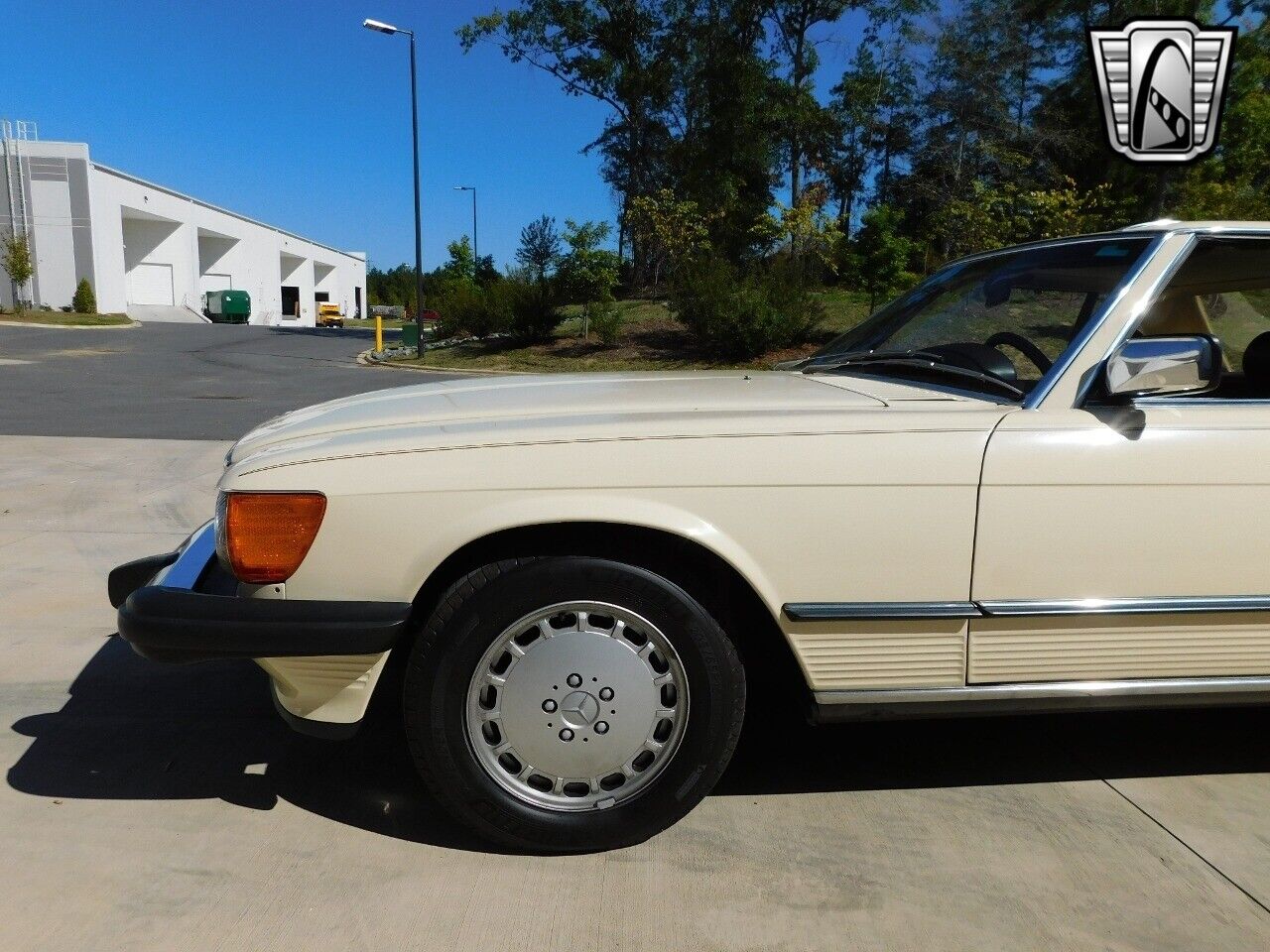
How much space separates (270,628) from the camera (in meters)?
2.23

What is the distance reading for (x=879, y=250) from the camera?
23.0m

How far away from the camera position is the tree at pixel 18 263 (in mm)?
41131

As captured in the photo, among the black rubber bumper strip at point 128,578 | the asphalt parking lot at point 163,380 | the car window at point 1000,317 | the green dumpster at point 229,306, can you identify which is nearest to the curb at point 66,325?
the asphalt parking lot at point 163,380

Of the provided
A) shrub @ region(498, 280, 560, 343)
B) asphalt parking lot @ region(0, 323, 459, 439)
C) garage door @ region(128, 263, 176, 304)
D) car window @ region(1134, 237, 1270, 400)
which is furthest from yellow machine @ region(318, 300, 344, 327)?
car window @ region(1134, 237, 1270, 400)

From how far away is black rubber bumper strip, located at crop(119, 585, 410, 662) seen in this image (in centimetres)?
222

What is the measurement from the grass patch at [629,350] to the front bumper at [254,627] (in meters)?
18.1

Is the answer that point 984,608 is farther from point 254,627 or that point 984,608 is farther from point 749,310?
point 749,310

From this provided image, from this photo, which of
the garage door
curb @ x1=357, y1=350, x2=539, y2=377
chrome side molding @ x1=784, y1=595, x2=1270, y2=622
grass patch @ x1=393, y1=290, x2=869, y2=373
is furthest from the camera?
the garage door

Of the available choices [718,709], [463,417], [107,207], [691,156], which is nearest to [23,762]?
[463,417]

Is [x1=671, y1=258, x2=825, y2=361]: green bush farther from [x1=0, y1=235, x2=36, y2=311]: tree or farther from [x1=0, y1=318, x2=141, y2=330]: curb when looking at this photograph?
[x1=0, y1=235, x2=36, y2=311]: tree

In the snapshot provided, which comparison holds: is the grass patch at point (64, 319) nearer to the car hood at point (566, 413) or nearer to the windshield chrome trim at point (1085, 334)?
the car hood at point (566, 413)

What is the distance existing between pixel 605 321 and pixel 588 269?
74.2 inches

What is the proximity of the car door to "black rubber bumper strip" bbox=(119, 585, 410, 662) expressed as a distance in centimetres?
140

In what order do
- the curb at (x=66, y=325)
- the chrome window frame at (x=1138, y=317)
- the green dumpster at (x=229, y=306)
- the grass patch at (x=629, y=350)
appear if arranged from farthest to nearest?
the green dumpster at (x=229, y=306) < the curb at (x=66, y=325) < the grass patch at (x=629, y=350) < the chrome window frame at (x=1138, y=317)
